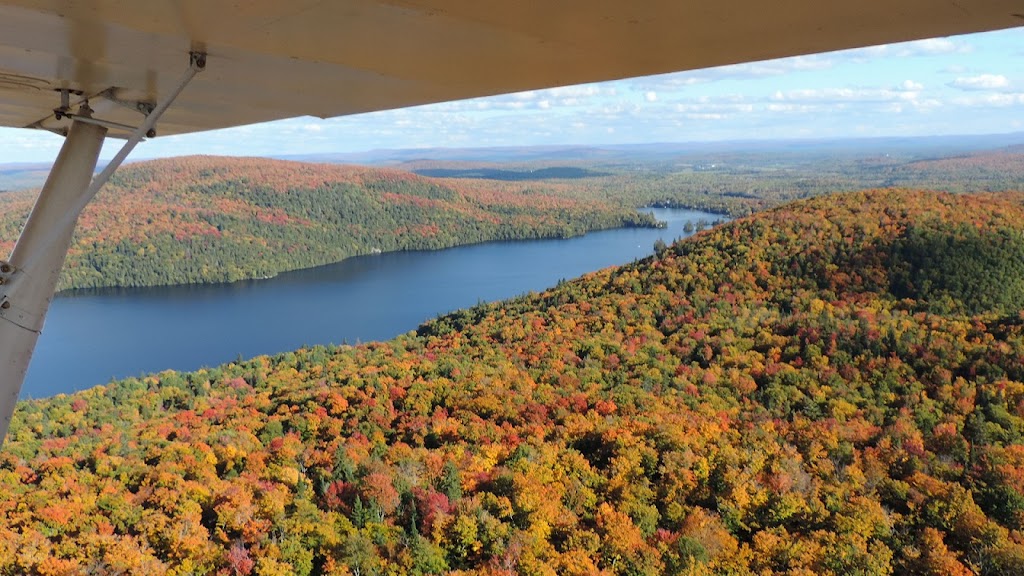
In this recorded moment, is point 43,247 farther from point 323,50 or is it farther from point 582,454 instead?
point 582,454

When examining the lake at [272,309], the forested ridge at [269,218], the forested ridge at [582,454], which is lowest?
the lake at [272,309]

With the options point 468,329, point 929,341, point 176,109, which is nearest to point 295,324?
point 468,329

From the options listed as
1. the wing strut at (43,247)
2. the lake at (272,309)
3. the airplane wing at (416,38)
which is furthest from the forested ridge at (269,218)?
the airplane wing at (416,38)

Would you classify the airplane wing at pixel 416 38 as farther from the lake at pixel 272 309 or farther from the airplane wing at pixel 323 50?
the lake at pixel 272 309

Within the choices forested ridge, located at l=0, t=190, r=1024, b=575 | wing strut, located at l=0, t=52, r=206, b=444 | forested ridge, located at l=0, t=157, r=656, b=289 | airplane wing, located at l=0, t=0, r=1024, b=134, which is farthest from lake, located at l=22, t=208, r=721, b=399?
airplane wing, located at l=0, t=0, r=1024, b=134

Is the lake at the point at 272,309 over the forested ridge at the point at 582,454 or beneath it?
beneath

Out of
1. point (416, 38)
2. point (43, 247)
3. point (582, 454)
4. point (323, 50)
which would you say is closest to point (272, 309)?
point (582, 454)

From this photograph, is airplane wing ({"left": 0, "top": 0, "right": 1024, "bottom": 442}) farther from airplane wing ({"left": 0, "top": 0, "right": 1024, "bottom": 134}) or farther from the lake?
the lake
